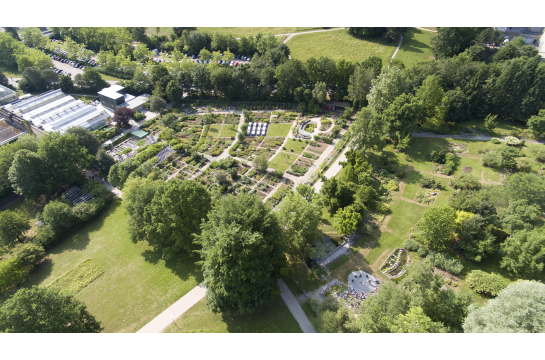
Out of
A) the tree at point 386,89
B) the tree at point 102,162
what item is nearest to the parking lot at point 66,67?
the tree at point 102,162

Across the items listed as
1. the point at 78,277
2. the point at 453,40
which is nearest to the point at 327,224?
the point at 78,277

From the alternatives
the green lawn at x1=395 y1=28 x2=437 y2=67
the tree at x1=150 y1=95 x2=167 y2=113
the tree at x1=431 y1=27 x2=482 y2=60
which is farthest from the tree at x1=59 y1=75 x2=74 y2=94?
the tree at x1=431 y1=27 x2=482 y2=60

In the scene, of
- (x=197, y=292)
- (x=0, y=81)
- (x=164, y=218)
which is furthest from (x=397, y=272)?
(x=0, y=81)

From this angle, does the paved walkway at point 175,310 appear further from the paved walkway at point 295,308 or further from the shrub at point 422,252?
the shrub at point 422,252

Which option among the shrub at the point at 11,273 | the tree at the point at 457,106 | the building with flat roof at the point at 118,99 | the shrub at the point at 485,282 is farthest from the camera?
the building with flat roof at the point at 118,99

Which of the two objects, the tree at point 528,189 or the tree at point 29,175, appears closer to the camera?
the tree at point 528,189

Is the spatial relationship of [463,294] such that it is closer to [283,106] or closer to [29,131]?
[283,106]

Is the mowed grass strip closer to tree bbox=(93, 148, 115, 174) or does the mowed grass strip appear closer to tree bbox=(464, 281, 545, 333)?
tree bbox=(93, 148, 115, 174)
